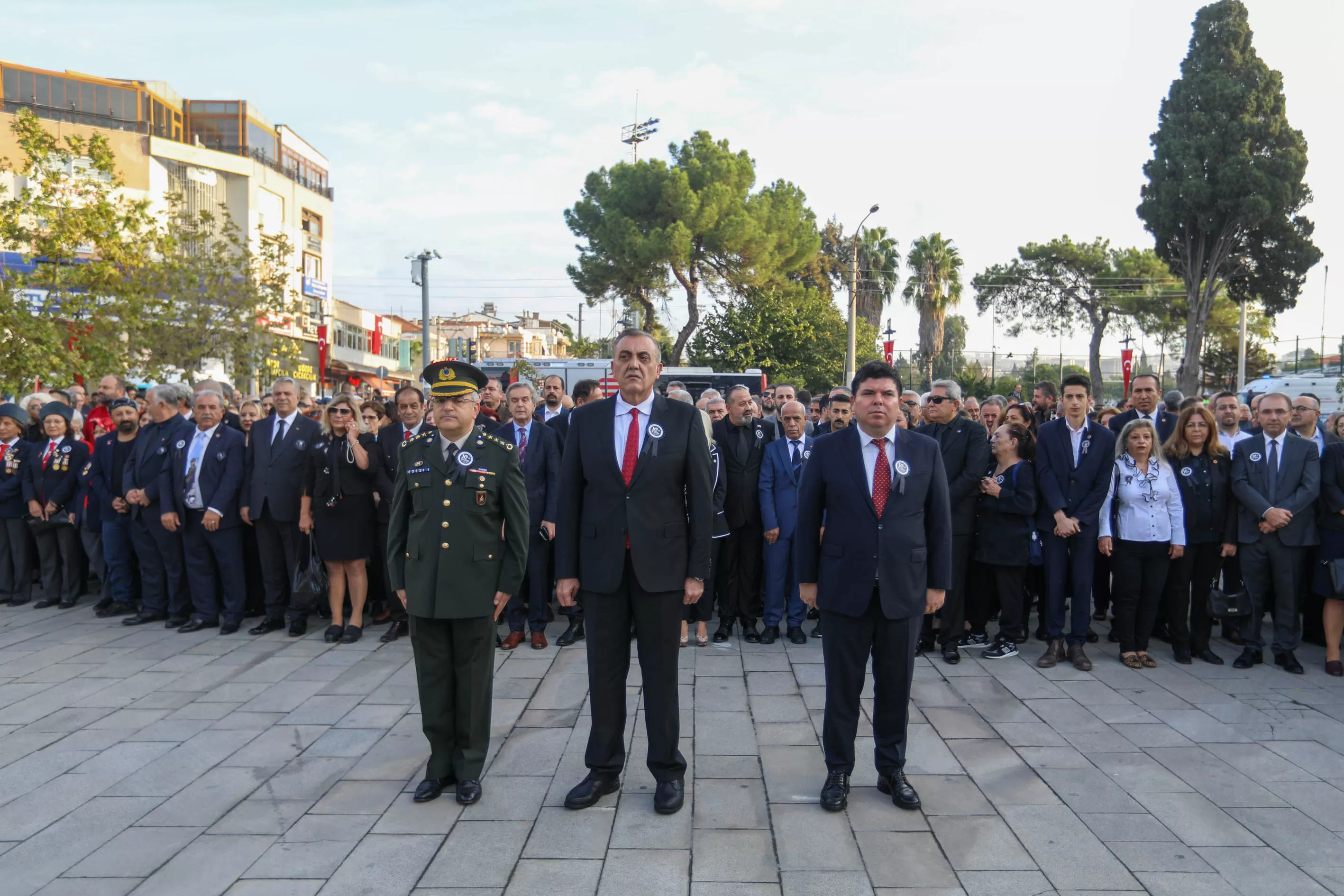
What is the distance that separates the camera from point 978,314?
159 ft

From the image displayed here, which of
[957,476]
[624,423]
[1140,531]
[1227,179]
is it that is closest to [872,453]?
[624,423]

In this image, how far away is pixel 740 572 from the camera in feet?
23.1

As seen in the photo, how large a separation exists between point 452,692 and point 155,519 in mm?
4776

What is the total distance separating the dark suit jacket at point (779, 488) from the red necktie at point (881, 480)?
9.39ft

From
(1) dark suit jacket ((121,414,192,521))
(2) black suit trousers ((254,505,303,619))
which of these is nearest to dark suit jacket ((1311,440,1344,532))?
(2) black suit trousers ((254,505,303,619))

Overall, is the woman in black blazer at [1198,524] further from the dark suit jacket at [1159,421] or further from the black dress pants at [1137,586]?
the dark suit jacket at [1159,421]

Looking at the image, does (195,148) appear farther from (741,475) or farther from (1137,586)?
(1137,586)

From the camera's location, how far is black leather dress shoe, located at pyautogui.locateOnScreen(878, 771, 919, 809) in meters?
3.86

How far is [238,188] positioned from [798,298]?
2511 centimetres

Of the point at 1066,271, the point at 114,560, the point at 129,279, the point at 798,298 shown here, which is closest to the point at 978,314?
the point at 1066,271

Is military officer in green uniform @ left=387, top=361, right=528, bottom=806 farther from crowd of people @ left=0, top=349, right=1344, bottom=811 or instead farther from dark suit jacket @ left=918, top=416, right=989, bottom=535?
dark suit jacket @ left=918, top=416, right=989, bottom=535

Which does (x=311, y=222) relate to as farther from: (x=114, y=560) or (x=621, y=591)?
(x=621, y=591)

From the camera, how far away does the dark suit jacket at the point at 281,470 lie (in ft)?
22.9

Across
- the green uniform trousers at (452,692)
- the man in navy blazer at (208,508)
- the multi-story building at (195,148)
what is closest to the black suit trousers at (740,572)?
the green uniform trousers at (452,692)
